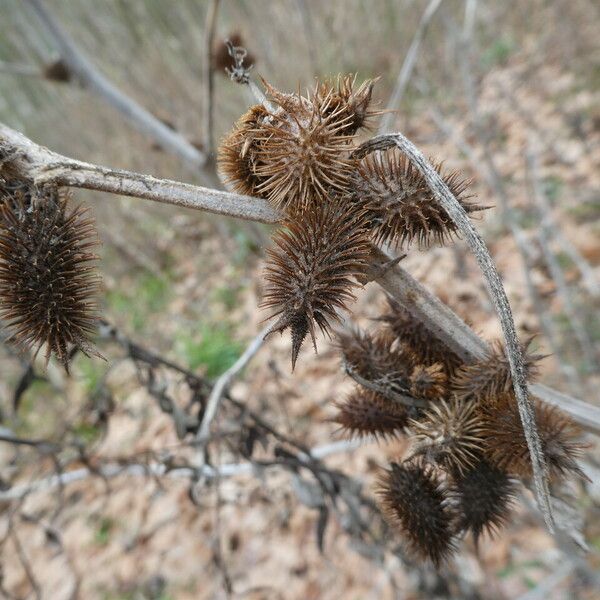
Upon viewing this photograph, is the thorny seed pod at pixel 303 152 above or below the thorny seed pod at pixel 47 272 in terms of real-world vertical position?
above

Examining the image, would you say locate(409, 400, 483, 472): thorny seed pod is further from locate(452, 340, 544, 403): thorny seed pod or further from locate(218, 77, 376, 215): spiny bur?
locate(218, 77, 376, 215): spiny bur

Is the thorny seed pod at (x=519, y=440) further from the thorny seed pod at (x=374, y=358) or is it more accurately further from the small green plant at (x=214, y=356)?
the small green plant at (x=214, y=356)

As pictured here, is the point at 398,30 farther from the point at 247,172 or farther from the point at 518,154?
the point at 247,172

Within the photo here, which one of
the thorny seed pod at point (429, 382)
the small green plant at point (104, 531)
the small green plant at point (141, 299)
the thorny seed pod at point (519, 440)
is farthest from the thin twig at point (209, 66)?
the small green plant at point (141, 299)

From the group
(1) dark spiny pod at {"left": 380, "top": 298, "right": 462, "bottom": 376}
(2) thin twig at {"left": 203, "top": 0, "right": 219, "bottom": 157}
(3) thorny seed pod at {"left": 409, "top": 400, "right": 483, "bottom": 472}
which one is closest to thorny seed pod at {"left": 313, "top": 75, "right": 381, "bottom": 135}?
(1) dark spiny pod at {"left": 380, "top": 298, "right": 462, "bottom": 376}

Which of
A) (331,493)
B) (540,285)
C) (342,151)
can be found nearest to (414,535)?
(342,151)

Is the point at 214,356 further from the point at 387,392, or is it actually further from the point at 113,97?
the point at 387,392
